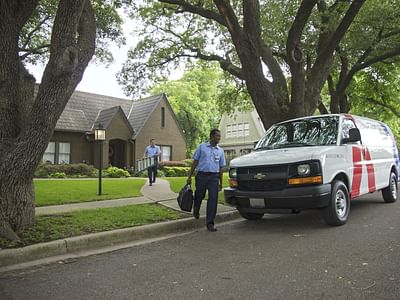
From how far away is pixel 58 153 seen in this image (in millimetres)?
24453

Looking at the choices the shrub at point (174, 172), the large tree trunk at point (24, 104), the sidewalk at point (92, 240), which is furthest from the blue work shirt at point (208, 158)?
the shrub at point (174, 172)

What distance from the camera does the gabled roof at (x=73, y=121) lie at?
2461 cm

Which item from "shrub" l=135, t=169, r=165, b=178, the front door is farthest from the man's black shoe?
the front door

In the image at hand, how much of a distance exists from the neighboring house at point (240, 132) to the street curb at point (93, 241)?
35.4 m

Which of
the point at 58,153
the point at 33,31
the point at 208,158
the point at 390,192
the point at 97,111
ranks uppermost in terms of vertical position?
the point at 33,31

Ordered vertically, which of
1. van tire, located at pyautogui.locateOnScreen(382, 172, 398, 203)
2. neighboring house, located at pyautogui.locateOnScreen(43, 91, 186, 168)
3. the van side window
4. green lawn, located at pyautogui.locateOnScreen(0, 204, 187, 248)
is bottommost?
green lawn, located at pyautogui.locateOnScreen(0, 204, 187, 248)

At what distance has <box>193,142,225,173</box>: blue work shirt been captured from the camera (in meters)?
6.90

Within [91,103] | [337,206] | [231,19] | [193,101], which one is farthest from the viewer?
[193,101]

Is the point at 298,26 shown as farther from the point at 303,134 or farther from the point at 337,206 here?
the point at 337,206

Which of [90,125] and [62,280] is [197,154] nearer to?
[62,280]

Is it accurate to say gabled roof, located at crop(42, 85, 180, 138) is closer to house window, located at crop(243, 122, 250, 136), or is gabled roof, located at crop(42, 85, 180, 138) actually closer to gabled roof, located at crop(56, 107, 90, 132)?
gabled roof, located at crop(56, 107, 90, 132)

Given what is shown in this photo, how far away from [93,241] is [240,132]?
39923 mm

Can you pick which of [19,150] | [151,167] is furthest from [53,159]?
[19,150]

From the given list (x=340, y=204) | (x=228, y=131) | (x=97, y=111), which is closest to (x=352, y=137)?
(x=340, y=204)
